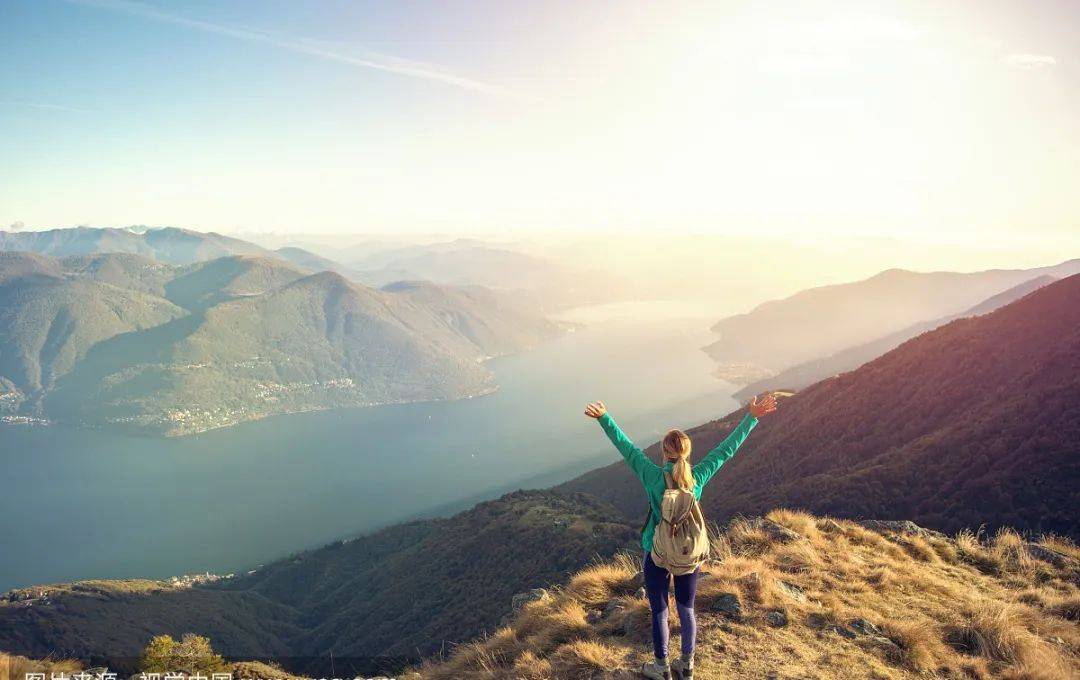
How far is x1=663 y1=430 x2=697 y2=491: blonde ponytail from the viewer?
6.41 meters

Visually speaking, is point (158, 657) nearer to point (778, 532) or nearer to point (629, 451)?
point (629, 451)

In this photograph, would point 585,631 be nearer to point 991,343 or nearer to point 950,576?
point 950,576

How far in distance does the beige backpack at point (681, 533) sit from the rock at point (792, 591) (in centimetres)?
532

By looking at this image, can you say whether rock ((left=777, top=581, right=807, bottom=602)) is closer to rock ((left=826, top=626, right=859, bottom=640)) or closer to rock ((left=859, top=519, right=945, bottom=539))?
rock ((left=826, top=626, right=859, bottom=640))

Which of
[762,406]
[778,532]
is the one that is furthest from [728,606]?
[778,532]

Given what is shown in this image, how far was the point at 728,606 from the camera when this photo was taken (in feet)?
31.4

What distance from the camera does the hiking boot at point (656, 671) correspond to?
23.2 ft

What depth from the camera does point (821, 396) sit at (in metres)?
70.2

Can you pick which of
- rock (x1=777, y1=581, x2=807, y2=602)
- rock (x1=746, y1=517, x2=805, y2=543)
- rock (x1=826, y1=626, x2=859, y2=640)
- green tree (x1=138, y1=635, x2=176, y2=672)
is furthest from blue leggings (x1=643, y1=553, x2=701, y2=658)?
green tree (x1=138, y1=635, x2=176, y2=672)

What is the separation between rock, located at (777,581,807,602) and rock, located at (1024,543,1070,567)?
7480mm

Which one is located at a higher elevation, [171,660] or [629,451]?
[629,451]

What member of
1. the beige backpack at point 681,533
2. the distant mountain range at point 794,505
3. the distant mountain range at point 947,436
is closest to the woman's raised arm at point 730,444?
the beige backpack at point 681,533

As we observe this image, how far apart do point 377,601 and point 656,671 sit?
84468 millimetres

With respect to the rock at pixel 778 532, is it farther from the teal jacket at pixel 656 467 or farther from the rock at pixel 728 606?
the teal jacket at pixel 656 467
